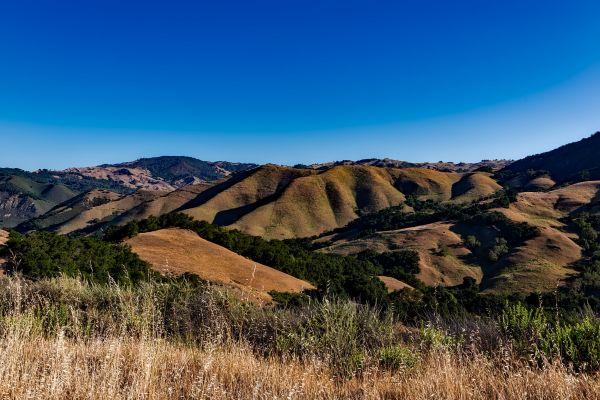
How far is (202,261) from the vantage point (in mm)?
26734

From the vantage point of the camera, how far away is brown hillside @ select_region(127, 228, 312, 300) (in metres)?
24.0

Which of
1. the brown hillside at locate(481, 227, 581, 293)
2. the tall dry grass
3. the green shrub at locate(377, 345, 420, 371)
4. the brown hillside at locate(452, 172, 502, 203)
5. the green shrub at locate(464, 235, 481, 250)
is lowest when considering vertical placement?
the brown hillside at locate(481, 227, 581, 293)

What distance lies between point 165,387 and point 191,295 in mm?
4916

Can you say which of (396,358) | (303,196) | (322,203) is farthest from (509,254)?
(303,196)

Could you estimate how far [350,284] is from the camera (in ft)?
102

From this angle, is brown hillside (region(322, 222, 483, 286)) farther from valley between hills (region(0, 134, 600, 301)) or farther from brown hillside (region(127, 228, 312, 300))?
brown hillside (region(127, 228, 312, 300))

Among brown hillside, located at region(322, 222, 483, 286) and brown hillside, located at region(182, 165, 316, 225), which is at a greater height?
brown hillside, located at region(182, 165, 316, 225)

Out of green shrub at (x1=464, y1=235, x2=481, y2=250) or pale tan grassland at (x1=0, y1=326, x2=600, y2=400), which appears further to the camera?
green shrub at (x1=464, y1=235, x2=481, y2=250)

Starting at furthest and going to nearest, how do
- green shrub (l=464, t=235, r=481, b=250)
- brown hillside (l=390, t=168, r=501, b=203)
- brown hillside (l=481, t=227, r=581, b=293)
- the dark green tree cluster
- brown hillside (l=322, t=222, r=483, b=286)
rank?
brown hillside (l=390, t=168, r=501, b=203) → green shrub (l=464, t=235, r=481, b=250) → brown hillside (l=322, t=222, r=483, b=286) → brown hillside (l=481, t=227, r=581, b=293) → the dark green tree cluster

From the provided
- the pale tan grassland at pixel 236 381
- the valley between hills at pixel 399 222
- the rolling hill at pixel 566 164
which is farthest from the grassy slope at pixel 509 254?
the rolling hill at pixel 566 164

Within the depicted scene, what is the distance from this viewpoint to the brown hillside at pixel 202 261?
24.0 metres

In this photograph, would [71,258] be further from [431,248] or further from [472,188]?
[472,188]

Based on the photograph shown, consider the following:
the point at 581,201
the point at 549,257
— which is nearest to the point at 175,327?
the point at 549,257

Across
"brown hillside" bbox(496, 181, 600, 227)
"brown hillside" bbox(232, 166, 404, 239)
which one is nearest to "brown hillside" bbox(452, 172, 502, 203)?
"brown hillside" bbox(232, 166, 404, 239)
